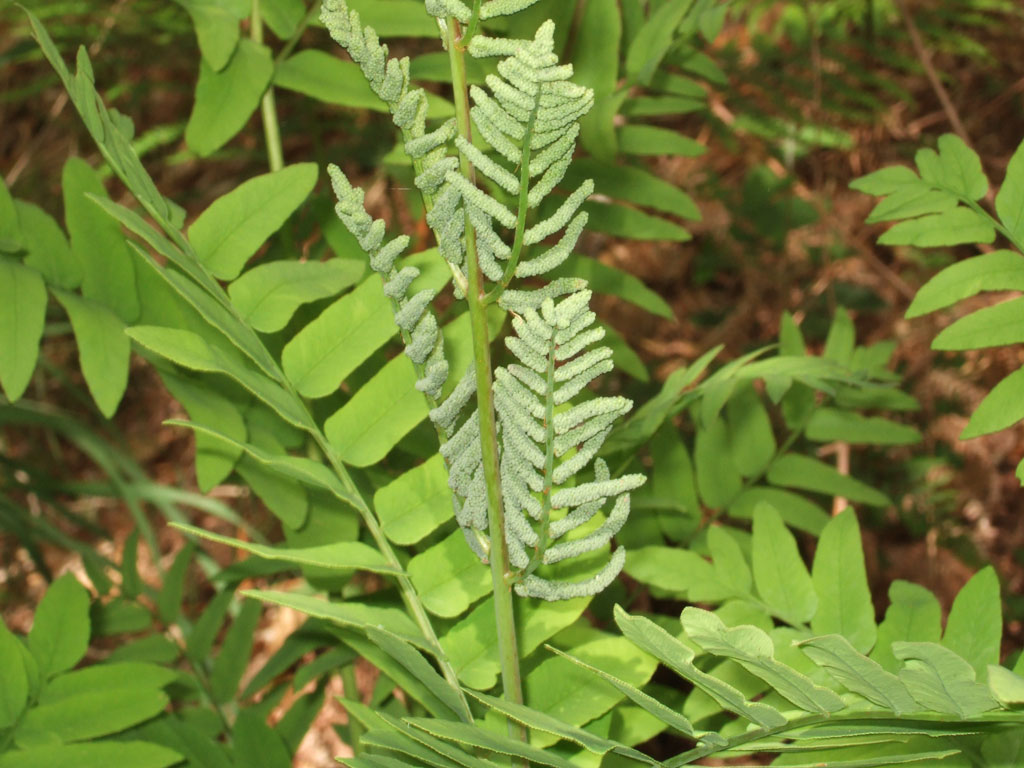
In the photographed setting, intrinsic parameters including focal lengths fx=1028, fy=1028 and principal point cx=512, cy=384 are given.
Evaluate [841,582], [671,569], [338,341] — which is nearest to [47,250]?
[338,341]

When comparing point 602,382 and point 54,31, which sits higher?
point 54,31

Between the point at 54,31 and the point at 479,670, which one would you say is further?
the point at 54,31

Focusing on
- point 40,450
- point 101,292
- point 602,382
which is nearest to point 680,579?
point 101,292

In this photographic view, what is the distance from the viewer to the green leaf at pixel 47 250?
1023 mm

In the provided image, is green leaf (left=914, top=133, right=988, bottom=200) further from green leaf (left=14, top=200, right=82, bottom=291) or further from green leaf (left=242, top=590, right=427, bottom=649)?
green leaf (left=14, top=200, right=82, bottom=291)

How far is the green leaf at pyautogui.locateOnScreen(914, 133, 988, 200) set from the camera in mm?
1026

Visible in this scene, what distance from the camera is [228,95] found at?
119cm

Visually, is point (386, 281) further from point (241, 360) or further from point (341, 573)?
point (341, 573)

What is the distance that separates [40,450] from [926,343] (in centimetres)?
246

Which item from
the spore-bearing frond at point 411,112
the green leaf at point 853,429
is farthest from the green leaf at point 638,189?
the spore-bearing frond at point 411,112

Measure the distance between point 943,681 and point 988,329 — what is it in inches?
17.0

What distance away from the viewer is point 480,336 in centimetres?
67

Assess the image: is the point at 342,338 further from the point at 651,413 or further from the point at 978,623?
the point at 978,623

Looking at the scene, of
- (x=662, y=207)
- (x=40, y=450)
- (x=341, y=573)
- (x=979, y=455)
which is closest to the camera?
(x=341, y=573)
